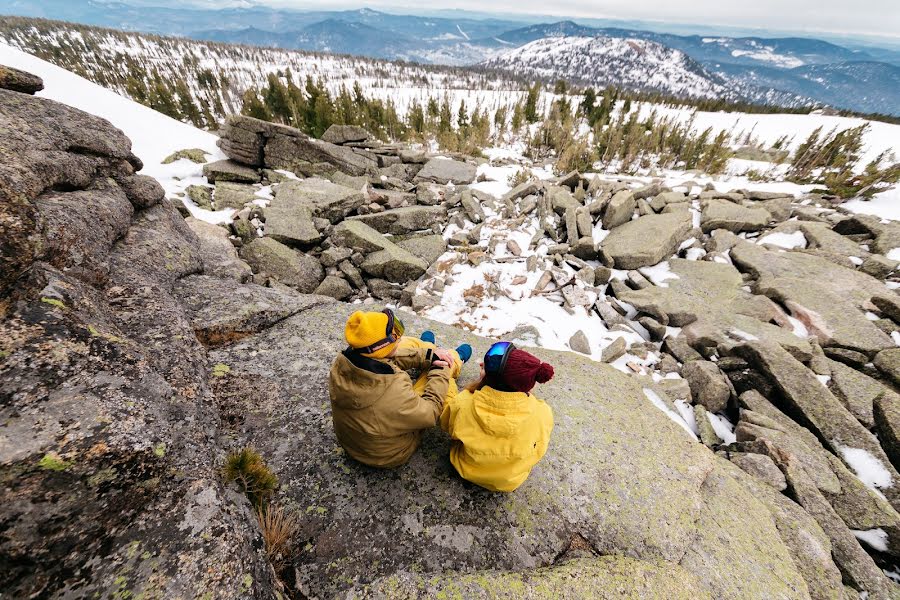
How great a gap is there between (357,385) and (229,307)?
2.93 m

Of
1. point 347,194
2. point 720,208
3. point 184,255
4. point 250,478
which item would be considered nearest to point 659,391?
point 250,478

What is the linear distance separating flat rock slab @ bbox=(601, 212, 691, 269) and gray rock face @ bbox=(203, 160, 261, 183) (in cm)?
1247

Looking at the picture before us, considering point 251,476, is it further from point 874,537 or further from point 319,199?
point 319,199

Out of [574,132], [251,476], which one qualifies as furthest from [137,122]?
[574,132]

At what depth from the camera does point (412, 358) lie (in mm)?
4062

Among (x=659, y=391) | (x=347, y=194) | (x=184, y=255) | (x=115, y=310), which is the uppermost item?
(x=115, y=310)

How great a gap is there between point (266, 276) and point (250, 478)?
237 inches

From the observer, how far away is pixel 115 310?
3.27m

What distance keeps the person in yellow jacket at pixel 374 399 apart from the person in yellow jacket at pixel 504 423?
1.44 ft

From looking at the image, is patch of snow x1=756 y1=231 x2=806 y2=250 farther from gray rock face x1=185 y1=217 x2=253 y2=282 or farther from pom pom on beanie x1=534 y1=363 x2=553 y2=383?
gray rock face x1=185 y1=217 x2=253 y2=282

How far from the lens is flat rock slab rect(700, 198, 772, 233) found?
1040cm

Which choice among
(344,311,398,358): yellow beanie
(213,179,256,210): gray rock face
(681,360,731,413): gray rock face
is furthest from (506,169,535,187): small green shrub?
(344,311,398,358): yellow beanie

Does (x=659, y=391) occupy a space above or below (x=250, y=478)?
below

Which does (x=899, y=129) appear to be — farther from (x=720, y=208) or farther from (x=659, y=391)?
(x=659, y=391)
